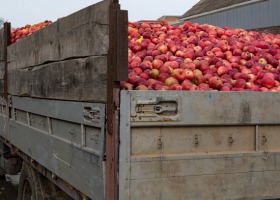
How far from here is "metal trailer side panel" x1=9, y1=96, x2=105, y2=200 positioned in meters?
2.51

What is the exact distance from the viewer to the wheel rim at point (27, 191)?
4574 millimetres

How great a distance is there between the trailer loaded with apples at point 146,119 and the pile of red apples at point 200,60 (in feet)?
0.04

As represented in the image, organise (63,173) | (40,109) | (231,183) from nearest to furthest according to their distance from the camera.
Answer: (231,183) → (63,173) → (40,109)

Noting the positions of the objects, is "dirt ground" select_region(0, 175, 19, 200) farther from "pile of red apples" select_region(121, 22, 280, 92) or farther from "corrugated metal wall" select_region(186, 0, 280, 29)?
"corrugated metal wall" select_region(186, 0, 280, 29)

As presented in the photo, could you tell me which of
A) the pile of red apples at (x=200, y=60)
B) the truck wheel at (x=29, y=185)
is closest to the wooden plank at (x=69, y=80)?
the pile of red apples at (x=200, y=60)

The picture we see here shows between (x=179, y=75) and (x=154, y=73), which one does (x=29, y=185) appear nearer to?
(x=154, y=73)

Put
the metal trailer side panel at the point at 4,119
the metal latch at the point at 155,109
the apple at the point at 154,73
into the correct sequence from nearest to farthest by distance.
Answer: the metal latch at the point at 155,109, the apple at the point at 154,73, the metal trailer side panel at the point at 4,119

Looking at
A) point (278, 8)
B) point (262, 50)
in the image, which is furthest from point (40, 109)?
point (278, 8)

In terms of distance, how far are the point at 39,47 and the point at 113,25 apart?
1.62 meters

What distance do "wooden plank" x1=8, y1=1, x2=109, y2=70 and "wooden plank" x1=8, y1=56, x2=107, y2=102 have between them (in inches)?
2.3

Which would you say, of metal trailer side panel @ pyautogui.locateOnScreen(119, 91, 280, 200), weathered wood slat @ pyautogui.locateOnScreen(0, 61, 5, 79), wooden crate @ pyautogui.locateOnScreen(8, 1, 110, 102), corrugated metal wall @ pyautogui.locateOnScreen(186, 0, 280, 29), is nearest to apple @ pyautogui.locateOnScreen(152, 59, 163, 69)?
wooden crate @ pyautogui.locateOnScreen(8, 1, 110, 102)

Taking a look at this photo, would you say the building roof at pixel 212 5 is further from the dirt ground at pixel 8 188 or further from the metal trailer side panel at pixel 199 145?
the metal trailer side panel at pixel 199 145

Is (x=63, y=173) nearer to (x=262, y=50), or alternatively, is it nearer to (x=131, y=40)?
(x=131, y=40)

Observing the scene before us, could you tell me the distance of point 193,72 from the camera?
329cm
